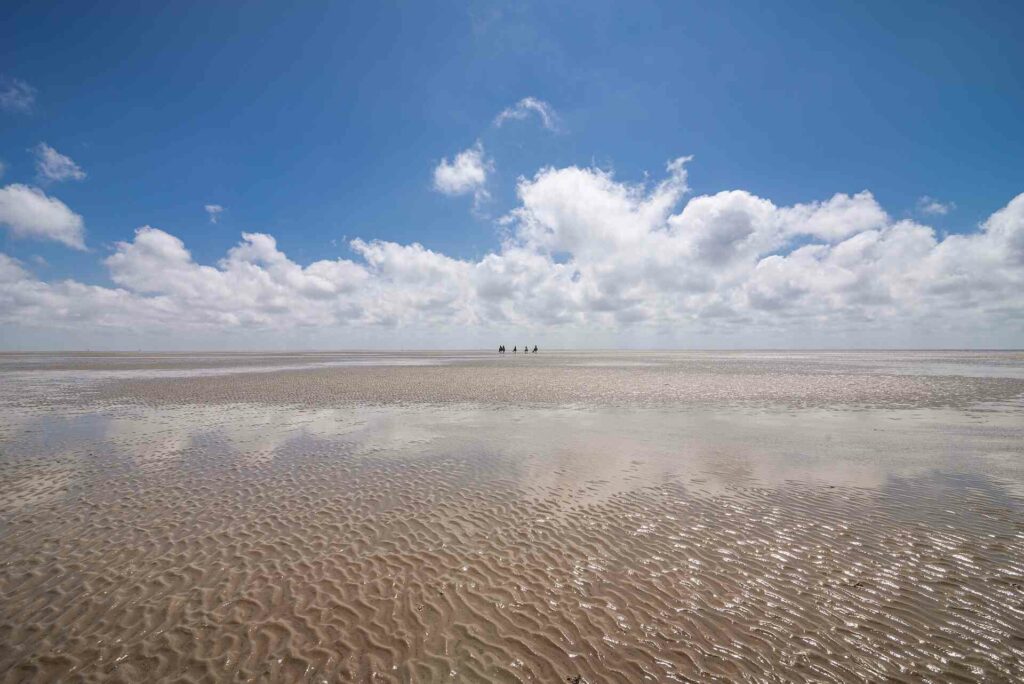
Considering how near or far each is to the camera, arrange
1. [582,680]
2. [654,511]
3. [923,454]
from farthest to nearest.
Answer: [923,454], [654,511], [582,680]

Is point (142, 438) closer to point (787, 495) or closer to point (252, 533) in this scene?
point (252, 533)

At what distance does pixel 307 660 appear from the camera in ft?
17.8

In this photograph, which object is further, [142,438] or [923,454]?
[142,438]

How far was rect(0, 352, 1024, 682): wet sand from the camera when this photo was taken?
18.0 ft

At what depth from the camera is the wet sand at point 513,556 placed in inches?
216

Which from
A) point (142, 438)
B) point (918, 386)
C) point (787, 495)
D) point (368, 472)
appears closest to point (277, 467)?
point (368, 472)

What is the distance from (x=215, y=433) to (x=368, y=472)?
392 inches

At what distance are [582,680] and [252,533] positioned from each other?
7.62 m

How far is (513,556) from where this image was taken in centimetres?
812

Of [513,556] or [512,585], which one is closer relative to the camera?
[512,585]

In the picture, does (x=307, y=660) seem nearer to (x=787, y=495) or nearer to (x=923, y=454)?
(x=787, y=495)

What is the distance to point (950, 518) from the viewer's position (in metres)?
9.52

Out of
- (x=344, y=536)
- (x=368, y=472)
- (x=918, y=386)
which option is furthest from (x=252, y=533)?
(x=918, y=386)

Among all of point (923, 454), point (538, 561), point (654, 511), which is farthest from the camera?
point (923, 454)
